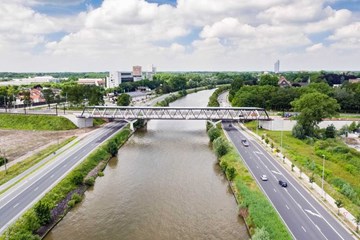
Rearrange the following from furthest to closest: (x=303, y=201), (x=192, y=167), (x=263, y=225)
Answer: (x=192, y=167)
(x=303, y=201)
(x=263, y=225)

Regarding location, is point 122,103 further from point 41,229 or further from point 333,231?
point 333,231

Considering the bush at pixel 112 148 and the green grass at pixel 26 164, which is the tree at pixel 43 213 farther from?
the bush at pixel 112 148

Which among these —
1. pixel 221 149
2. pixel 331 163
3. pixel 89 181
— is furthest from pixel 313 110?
pixel 89 181

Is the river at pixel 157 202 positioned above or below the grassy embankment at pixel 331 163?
below

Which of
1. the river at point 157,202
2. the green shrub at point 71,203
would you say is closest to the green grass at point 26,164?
the green shrub at point 71,203

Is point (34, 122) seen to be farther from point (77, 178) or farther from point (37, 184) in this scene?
point (77, 178)

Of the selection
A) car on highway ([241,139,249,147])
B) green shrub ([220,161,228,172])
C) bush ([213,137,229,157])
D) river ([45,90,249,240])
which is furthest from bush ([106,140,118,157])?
car on highway ([241,139,249,147])

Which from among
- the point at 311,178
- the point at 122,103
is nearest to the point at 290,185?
the point at 311,178

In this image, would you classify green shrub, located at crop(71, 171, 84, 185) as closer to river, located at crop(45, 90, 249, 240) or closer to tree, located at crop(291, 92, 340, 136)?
river, located at crop(45, 90, 249, 240)
